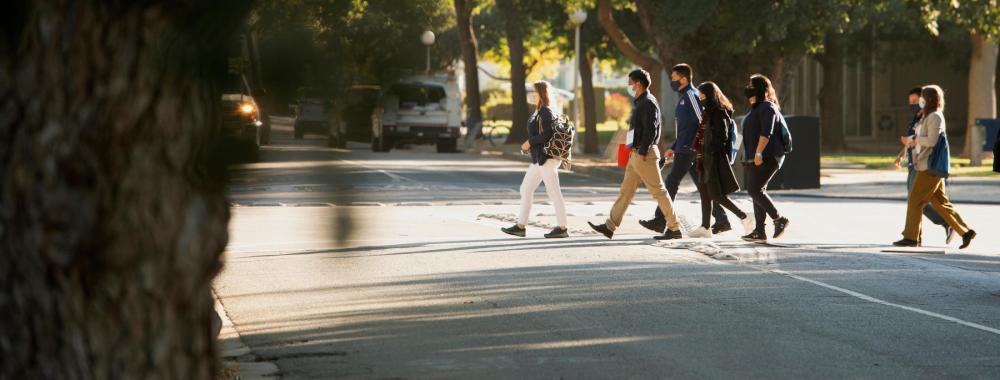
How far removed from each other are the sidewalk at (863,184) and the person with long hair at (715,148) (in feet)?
25.7

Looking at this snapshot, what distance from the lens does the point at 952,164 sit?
3322 cm

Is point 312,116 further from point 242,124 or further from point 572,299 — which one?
point 572,299

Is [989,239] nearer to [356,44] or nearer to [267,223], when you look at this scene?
[267,223]

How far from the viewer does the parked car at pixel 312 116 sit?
261 centimetres

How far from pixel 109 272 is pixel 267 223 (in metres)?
13.6

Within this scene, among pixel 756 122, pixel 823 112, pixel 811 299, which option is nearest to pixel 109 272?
pixel 811 299

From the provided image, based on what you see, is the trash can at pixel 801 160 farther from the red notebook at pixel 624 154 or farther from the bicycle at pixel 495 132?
the bicycle at pixel 495 132

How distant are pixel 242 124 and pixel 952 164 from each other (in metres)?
32.1

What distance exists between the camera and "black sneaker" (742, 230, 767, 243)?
1566 centimetres

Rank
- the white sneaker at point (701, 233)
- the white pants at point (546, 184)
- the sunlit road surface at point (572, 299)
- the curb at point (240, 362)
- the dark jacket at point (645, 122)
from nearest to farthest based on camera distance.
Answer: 1. the sunlit road surface at point (572, 299)
2. the curb at point (240, 362)
3. the dark jacket at point (645, 122)
4. the white pants at point (546, 184)
5. the white sneaker at point (701, 233)

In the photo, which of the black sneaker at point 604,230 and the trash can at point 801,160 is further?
the trash can at point 801,160

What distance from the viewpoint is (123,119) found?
295cm

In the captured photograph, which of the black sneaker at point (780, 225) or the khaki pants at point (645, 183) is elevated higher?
the khaki pants at point (645, 183)

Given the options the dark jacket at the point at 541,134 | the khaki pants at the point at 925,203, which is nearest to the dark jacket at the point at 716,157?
the dark jacket at the point at 541,134
